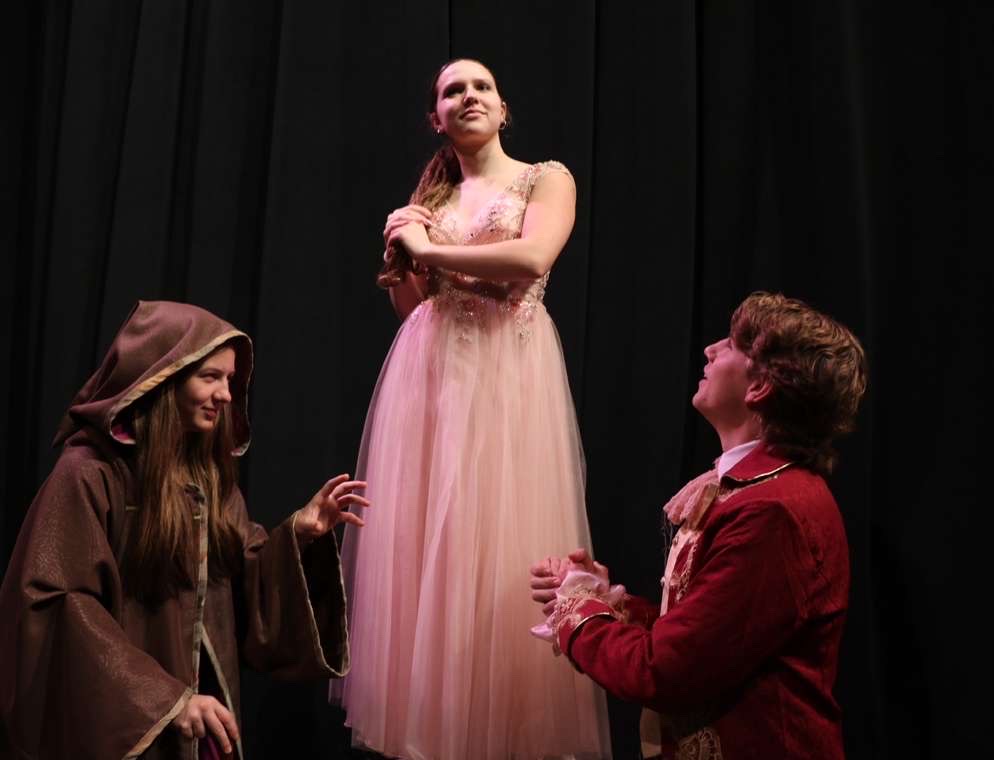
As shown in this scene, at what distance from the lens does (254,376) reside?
3.02 meters

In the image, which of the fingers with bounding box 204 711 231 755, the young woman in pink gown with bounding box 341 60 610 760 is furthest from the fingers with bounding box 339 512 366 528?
the fingers with bounding box 204 711 231 755

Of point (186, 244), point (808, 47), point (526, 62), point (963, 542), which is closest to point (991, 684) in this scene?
point (963, 542)

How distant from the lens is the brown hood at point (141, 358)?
197 cm

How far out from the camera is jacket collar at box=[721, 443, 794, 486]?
6.02ft

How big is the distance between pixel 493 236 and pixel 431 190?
257mm

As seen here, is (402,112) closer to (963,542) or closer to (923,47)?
(923,47)

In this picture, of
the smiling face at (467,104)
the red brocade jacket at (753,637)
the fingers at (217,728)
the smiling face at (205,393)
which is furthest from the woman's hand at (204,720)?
the smiling face at (467,104)

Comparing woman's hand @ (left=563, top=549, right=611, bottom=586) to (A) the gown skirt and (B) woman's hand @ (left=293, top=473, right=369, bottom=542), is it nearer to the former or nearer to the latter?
(A) the gown skirt

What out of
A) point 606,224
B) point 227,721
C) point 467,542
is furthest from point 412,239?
point 227,721

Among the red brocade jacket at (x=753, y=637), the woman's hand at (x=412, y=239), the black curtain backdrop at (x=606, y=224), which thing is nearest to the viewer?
the red brocade jacket at (x=753, y=637)

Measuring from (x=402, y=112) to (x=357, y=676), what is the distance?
4.98 feet

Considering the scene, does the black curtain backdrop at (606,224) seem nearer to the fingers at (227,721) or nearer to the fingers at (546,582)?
the fingers at (546,582)

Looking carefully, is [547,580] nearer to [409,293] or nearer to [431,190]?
[409,293]

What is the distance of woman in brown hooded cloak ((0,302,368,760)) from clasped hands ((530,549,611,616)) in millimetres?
346
